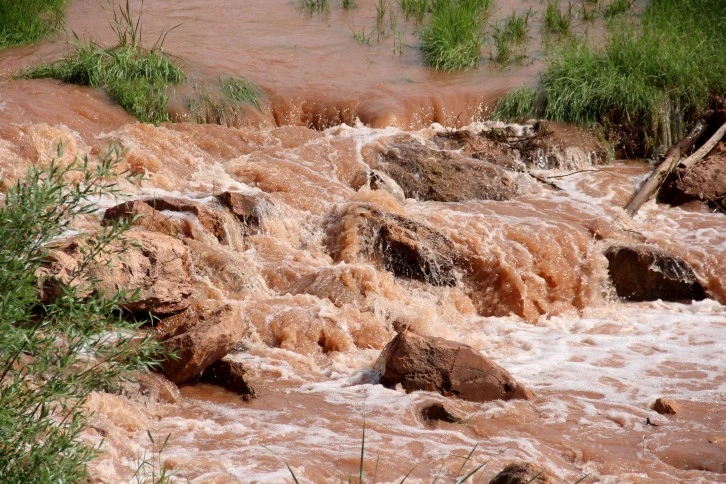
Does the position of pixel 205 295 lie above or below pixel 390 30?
below

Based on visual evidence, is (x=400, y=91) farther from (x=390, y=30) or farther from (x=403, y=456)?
(x=403, y=456)

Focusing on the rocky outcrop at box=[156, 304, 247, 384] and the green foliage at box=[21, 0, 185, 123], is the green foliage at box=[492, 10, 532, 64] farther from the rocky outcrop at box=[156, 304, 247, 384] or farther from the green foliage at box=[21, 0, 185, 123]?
the rocky outcrop at box=[156, 304, 247, 384]

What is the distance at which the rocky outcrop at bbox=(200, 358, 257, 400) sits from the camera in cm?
465

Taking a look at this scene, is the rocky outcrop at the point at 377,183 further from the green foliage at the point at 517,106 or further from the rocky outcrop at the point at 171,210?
the green foliage at the point at 517,106

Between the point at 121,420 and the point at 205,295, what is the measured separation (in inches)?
70.6

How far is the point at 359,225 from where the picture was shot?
270 inches

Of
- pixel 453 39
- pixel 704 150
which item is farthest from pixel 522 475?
pixel 453 39

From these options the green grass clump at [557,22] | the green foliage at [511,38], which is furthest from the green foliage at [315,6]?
the green grass clump at [557,22]

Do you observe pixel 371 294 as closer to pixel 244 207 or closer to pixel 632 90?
pixel 244 207

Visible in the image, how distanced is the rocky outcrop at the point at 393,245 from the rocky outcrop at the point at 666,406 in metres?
2.20

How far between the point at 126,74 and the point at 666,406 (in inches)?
236

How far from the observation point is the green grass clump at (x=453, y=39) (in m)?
10.7

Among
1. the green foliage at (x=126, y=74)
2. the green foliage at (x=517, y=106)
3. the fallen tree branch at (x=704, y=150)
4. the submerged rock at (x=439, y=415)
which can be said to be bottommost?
the submerged rock at (x=439, y=415)

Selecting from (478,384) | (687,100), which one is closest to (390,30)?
(687,100)
